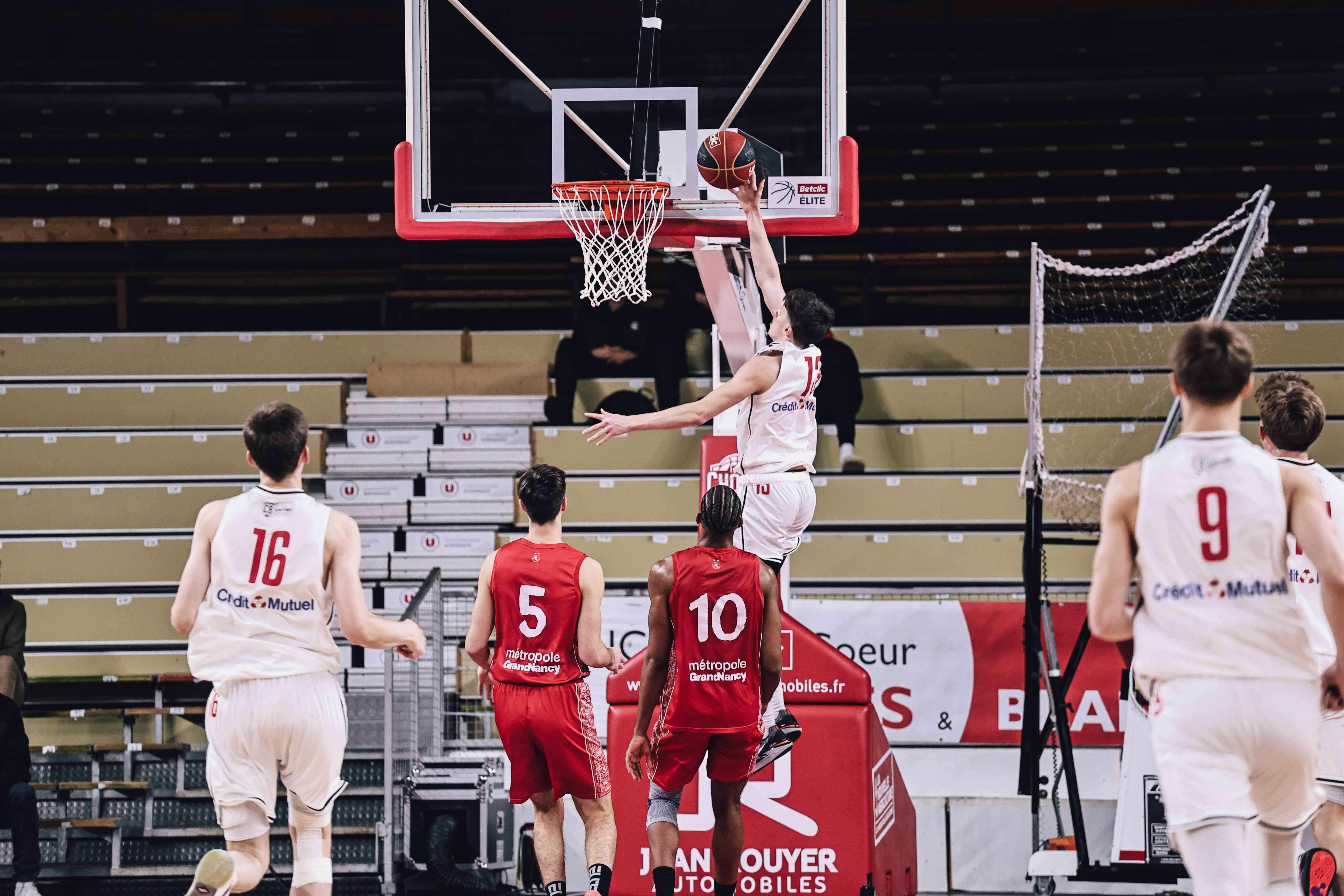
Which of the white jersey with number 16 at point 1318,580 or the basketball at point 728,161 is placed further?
the basketball at point 728,161

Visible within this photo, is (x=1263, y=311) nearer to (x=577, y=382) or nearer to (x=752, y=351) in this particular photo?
(x=577, y=382)

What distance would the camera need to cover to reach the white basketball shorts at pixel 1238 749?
136 inches

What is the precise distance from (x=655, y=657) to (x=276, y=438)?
5.98 feet

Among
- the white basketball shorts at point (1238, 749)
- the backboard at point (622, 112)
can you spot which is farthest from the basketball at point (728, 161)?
the white basketball shorts at point (1238, 749)

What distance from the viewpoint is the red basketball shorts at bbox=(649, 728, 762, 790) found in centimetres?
554

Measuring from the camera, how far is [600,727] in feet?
30.3

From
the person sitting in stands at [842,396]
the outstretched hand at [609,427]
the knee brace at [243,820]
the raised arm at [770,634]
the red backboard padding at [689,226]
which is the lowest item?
the knee brace at [243,820]

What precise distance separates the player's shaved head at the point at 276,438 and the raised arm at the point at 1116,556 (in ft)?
8.72

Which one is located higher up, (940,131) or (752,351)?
(940,131)

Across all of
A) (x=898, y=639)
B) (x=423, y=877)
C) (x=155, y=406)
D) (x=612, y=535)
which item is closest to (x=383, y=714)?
(x=423, y=877)

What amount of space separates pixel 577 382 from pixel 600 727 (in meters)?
3.92

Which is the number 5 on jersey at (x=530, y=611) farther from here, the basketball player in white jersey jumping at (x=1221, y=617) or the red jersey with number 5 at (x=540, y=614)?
the basketball player in white jersey jumping at (x=1221, y=617)

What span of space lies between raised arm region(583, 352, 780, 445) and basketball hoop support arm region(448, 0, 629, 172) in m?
1.43

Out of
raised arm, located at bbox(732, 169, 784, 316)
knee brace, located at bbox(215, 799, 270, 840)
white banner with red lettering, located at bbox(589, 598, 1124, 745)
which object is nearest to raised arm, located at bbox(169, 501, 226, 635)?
knee brace, located at bbox(215, 799, 270, 840)
